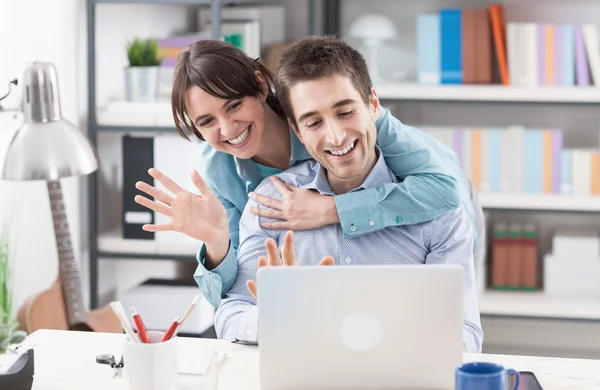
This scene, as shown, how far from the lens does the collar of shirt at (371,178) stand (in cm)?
214

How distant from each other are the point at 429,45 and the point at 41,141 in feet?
7.37

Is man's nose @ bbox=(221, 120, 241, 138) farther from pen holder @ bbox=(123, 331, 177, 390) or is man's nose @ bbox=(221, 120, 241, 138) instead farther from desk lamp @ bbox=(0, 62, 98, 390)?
pen holder @ bbox=(123, 331, 177, 390)

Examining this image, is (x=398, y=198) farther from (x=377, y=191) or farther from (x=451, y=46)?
(x=451, y=46)

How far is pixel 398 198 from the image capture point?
2.07m

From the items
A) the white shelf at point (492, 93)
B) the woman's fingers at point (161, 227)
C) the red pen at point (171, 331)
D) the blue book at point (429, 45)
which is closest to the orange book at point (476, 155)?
Answer: the white shelf at point (492, 93)

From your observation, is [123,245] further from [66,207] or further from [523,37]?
[523,37]

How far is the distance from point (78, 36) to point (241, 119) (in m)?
1.46

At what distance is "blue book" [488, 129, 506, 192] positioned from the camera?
11.7ft

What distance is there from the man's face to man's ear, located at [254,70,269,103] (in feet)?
0.59

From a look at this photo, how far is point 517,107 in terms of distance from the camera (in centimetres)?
387

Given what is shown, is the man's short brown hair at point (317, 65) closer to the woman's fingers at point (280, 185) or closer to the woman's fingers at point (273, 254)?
the woman's fingers at point (280, 185)

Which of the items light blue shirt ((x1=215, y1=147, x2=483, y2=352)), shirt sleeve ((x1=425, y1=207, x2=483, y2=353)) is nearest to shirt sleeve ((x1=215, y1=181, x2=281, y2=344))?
light blue shirt ((x1=215, y1=147, x2=483, y2=352))

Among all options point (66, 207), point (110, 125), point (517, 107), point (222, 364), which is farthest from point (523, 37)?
point (222, 364)

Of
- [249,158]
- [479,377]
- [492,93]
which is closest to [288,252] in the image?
[479,377]
